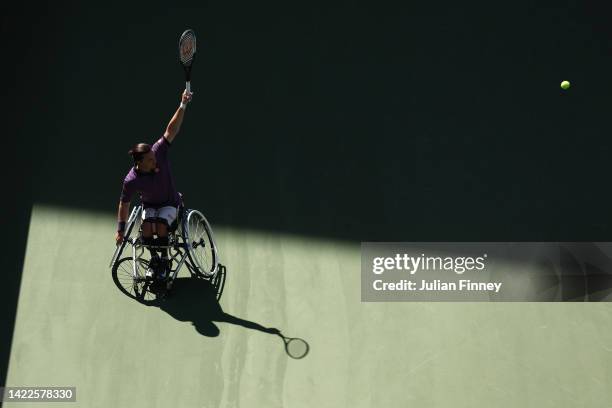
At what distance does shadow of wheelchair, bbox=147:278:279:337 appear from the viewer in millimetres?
9602

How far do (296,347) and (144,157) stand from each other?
2.30m

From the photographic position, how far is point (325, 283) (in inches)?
387

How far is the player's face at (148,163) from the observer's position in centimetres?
904

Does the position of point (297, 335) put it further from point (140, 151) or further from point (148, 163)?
point (140, 151)

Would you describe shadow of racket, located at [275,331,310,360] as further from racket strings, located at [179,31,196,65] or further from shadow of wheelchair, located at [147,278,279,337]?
racket strings, located at [179,31,196,65]

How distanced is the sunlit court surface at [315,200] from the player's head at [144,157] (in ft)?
0.09

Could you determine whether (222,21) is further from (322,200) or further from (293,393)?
(293,393)

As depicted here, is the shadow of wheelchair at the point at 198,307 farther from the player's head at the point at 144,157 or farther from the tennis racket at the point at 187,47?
the tennis racket at the point at 187,47

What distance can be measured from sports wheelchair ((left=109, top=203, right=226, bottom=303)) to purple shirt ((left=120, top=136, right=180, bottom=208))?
212mm

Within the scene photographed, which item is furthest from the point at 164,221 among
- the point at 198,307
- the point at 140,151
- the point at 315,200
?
the point at 315,200

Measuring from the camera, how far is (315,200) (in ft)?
34.3

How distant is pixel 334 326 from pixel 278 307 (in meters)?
0.59

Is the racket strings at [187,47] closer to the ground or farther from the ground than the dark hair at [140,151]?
farther from the ground

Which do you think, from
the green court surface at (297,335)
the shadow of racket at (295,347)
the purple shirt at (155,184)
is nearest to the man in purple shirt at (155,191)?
the purple shirt at (155,184)
